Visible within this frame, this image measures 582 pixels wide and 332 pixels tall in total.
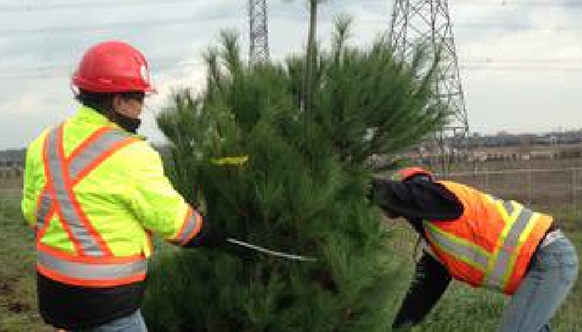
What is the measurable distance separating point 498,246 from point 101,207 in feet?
7.29

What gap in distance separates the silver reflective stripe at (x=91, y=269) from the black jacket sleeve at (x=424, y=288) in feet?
6.70

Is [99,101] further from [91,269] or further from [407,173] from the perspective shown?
[407,173]

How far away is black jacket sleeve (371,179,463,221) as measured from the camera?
3.84 metres

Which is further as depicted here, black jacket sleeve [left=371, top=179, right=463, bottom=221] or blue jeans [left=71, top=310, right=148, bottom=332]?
black jacket sleeve [left=371, top=179, right=463, bottom=221]

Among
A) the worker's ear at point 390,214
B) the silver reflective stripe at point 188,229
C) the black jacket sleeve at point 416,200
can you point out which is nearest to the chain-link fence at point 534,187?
the black jacket sleeve at point 416,200

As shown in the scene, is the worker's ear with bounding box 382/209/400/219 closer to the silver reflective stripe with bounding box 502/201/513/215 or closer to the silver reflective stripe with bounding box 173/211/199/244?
the silver reflective stripe with bounding box 502/201/513/215

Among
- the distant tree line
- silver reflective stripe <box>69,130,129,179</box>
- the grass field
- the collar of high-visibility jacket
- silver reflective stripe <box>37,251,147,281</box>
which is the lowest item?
the distant tree line

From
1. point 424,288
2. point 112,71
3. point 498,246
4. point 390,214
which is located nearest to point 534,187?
point 424,288

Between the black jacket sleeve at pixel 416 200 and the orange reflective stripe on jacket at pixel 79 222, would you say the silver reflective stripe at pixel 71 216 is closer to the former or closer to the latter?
the orange reflective stripe on jacket at pixel 79 222

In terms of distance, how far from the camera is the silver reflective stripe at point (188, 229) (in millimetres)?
2971

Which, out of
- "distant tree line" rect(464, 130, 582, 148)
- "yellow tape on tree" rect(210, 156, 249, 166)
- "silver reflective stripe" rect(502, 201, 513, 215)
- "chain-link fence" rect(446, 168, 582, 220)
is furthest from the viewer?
"distant tree line" rect(464, 130, 582, 148)

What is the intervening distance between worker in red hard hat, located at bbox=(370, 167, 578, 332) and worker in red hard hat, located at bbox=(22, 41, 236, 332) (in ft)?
4.95

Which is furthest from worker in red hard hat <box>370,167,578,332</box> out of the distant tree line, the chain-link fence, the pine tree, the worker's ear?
the distant tree line

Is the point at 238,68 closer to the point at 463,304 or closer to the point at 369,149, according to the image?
the point at 369,149
